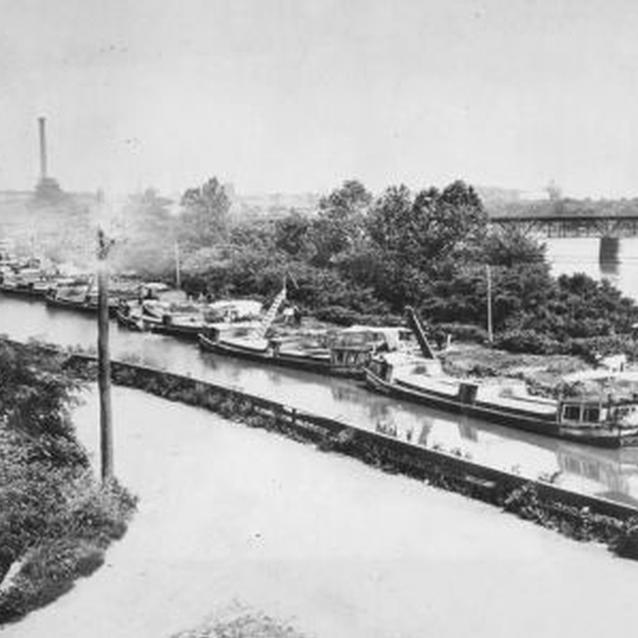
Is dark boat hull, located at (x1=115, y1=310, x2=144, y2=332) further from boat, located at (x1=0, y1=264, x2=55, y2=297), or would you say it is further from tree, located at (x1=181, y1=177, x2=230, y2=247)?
tree, located at (x1=181, y1=177, x2=230, y2=247)

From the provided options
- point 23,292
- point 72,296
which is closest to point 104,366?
point 72,296

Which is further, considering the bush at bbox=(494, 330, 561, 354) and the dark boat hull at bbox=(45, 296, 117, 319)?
the dark boat hull at bbox=(45, 296, 117, 319)

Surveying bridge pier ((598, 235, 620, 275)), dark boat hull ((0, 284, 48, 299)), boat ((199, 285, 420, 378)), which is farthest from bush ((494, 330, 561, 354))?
dark boat hull ((0, 284, 48, 299))

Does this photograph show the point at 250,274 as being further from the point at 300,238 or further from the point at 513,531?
the point at 513,531

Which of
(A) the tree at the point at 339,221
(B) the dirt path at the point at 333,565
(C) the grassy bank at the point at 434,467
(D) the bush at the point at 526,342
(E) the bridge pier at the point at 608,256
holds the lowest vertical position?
(D) the bush at the point at 526,342

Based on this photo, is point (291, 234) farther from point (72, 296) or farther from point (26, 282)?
point (26, 282)

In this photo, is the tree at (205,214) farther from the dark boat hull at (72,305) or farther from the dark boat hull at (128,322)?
the dark boat hull at (128,322)

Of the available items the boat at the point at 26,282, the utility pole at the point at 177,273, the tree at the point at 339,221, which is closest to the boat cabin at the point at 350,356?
the tree at the point at 339,221

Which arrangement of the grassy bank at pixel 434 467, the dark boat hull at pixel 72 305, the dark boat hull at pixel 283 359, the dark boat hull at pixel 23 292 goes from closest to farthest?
1. the grassy bank at pixel 434 467
2. the dark boat hull at pixel 283 359
3. the dark boat hull at pixel 72 305
4. the dark boat hull at pixel 23 292
